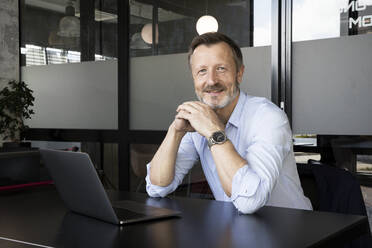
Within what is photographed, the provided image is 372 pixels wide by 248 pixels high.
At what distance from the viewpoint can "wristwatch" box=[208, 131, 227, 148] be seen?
1.73 meters

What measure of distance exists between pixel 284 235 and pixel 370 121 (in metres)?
2.44

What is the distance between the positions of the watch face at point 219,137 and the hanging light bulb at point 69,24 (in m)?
3.73

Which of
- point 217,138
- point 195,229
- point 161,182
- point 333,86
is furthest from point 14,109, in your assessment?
point 195,229

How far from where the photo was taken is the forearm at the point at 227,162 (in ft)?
5.43

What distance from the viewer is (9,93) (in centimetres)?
561

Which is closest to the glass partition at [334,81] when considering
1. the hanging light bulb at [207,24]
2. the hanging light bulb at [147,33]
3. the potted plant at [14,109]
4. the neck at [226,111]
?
the hanging light bulb at [207,24]

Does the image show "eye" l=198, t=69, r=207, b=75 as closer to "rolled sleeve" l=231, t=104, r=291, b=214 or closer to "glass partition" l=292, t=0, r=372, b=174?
"rolled sleeve" l=231, t=104, r=291, b=214

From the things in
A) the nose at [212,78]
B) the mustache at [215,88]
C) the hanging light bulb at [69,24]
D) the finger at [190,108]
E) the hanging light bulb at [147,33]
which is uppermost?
the hanging light bulb at [69,24]

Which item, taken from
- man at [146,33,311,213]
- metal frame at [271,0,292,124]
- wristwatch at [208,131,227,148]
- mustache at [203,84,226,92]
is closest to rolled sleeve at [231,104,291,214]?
man at [146,33,311,213]

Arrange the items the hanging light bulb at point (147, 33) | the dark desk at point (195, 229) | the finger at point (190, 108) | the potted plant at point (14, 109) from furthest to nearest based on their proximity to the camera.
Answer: the potted plant at point (14, 109) < the hanging light bulb at point (147, 33) < the finger at point (190, 108) < the dark desk at point (195, 229)

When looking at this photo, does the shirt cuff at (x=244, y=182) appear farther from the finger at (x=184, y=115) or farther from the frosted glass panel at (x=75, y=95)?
the frosted glass panel at (x=75, y=95)

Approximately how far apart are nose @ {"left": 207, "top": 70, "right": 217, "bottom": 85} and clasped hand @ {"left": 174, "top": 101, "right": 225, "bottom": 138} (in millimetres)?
219

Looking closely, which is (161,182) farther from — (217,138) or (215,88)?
(215,88)

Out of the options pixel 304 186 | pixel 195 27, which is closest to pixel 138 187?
pixel 195 27
